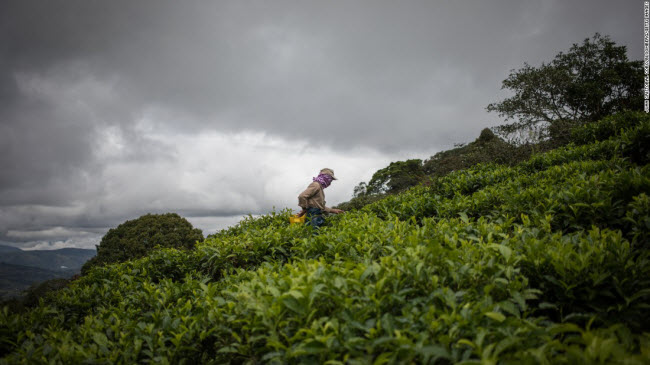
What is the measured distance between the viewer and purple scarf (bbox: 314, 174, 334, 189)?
736 centimetres

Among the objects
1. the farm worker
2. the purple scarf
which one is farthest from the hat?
the farm worker

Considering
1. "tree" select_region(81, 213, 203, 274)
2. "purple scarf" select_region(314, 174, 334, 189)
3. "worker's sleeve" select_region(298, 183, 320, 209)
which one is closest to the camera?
"worker's sleeve" select_region(298, 183, 320, 209)

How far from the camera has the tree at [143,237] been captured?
12.6 metres

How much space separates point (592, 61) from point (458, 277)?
1019 inches

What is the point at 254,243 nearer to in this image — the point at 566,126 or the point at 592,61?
the point at 566,126

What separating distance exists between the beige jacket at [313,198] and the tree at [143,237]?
809 cm

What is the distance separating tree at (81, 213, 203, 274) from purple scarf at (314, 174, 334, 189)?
8255 millimetres

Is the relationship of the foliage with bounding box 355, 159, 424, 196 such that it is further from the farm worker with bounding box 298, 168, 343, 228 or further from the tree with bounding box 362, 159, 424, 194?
the farm worker with bounding box 298, 168, 343, 228

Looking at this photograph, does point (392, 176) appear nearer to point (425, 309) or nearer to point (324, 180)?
point (324, 180)

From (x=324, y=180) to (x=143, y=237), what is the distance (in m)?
10.6

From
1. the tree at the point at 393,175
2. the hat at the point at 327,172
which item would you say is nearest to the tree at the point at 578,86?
the tree at the point at 393,175

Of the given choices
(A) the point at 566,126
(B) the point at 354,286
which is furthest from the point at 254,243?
(A) the point at 566,126

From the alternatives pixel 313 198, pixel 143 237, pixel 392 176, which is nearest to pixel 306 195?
pixel 313 198

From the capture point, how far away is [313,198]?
7105 millimetres
